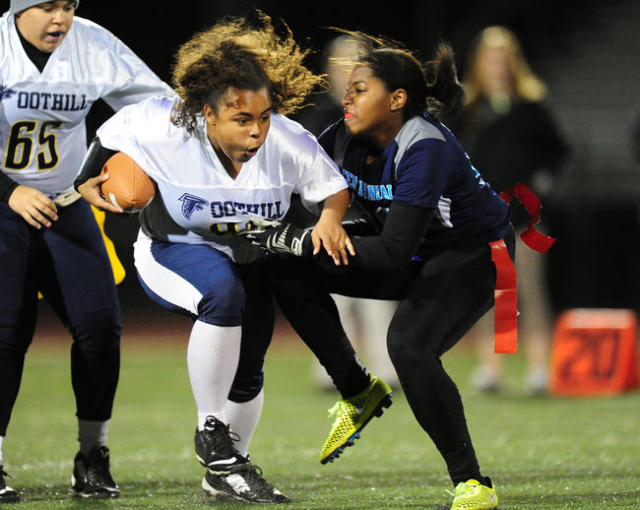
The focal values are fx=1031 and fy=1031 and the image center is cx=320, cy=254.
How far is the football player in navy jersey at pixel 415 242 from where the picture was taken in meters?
3.22

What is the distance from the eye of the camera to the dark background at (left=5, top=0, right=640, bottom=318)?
11609mm

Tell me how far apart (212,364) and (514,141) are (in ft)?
12.9

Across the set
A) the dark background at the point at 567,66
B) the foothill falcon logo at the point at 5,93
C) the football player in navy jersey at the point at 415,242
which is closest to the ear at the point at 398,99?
the football player in navy jersey at the point at 415,242

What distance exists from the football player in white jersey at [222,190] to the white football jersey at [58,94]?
301 mm

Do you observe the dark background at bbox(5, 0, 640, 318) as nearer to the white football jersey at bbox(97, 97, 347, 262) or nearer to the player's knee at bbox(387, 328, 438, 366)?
the white football jersey at bbox(97, 97, 347, 262)

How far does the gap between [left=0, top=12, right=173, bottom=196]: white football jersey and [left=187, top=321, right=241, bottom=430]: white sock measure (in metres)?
0.90

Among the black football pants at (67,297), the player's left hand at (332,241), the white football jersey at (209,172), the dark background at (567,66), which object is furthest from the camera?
the dark background at (567,66)

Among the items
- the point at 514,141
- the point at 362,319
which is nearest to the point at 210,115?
the point at 514,141

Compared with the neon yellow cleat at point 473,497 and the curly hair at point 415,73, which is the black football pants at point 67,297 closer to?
the curly hair at point 415,73

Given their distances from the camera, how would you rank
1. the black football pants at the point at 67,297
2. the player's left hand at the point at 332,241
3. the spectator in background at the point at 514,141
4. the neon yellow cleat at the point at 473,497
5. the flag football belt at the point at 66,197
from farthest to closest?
the spectator in background at the point at 514,141, the flag football belt at the point at 66,197, the black football pants at the point at 67,297, the player's left hand at the point at 332,241, the neon yellow cleat at the point at 473,497

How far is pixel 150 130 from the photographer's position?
3.37 meters

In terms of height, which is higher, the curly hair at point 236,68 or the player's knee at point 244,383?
the curly hair at point 236,68

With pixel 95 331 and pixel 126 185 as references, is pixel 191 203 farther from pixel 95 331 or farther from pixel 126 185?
pixel 95 331

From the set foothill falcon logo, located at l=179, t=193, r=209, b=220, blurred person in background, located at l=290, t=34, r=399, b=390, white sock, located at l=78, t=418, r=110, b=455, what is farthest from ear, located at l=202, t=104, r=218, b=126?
blurred person in background, located at l=290, t=34, r=399, b=390
